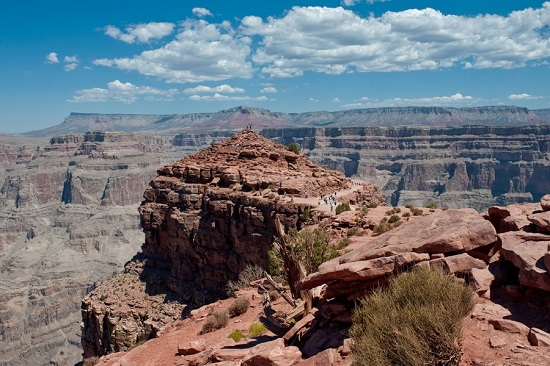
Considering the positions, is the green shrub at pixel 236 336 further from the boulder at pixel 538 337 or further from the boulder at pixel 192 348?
the boulder at pixel 538 337

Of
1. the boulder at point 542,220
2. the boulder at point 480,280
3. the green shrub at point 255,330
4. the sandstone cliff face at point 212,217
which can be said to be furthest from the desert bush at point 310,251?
the sandstone cliff face at point 212,217

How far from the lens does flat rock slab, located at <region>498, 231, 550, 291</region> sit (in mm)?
10039

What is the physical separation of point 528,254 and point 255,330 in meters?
11.0

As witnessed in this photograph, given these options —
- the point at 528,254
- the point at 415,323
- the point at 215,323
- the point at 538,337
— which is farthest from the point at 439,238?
the point at 215,323

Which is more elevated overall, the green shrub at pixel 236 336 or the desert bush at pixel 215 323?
the green shrub at pixel 236 336

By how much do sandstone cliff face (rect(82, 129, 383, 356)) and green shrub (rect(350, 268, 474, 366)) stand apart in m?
29.7

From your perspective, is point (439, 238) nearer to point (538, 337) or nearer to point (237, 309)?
point (538, 337)

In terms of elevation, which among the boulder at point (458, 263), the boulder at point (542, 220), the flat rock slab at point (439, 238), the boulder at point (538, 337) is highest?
the boulder at point (542, 220)

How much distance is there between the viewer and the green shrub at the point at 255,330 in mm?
17891

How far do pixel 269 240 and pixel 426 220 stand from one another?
2835cm

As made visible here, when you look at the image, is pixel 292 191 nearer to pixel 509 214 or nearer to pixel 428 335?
pixel 509 214

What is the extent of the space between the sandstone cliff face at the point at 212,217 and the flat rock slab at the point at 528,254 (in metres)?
28.0

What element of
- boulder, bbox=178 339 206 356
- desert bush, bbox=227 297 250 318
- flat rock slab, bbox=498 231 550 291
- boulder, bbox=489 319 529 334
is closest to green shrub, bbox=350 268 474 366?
boulder, bbox=489 319 529 334

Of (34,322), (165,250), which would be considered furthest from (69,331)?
(165,250)
